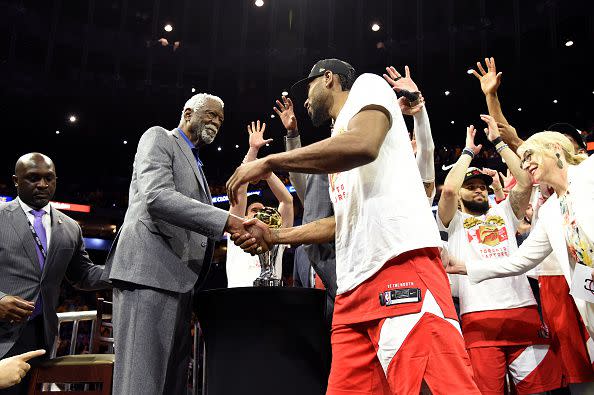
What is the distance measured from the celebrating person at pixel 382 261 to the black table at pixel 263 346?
1.41 feet

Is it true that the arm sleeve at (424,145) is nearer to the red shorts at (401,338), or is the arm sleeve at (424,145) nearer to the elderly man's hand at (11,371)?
the red shorts at (401,338)

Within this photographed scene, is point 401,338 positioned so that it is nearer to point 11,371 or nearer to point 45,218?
point 11,371

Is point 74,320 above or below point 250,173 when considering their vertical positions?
below

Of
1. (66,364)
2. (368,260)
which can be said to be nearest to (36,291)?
(66,364)

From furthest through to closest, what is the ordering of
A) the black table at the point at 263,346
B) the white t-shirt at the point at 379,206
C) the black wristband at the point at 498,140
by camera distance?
the black wristband at the point at 498,140 < the black table at the point at 263,346 < the white t-shirt at the point at 379,206

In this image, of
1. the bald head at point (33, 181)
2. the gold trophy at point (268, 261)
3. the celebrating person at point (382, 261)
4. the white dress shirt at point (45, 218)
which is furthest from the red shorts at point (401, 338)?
the bald head at point (33, 181)

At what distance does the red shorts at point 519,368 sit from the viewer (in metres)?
2.81

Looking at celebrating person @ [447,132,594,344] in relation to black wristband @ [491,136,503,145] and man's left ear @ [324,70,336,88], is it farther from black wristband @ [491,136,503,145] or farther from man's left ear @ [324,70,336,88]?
man's left ear @ [324,70,336,88]

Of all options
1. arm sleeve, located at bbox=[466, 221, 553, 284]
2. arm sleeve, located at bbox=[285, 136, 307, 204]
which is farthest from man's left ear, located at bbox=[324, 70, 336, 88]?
arm sleeve, located at bbox=[466, 221, 553, 284]

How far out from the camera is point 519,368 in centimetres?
287

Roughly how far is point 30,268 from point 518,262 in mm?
Result: 2955

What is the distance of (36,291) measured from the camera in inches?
122

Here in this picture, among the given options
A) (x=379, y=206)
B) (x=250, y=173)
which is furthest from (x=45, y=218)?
(x=379, y=206)

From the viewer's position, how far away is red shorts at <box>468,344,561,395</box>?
281 cm
